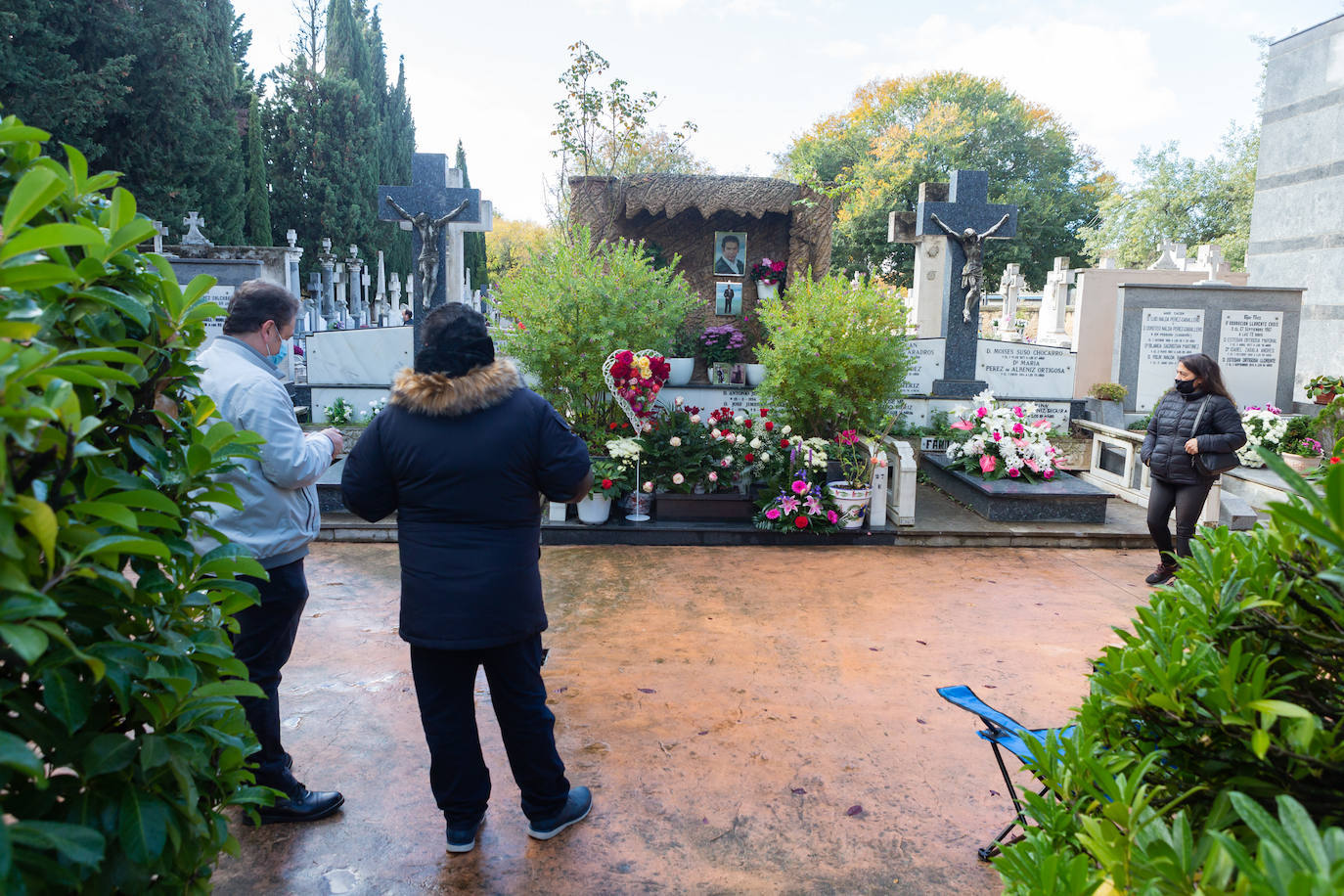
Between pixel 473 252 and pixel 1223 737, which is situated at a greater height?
pixel 473 252

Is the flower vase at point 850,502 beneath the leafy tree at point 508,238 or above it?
beneath

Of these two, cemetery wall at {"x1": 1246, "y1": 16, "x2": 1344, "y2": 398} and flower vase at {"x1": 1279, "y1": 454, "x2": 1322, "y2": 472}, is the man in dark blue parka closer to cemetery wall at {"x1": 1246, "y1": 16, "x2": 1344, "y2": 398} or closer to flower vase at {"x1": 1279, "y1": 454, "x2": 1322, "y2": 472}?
flower vase at {"x1": 1279, "y1": 454, "x2": 1322, "y2": 472}

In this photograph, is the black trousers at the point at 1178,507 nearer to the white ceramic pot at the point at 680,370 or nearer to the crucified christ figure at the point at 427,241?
the white ceramic pot at the point at 680,370

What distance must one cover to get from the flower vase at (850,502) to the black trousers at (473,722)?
4.48 meters

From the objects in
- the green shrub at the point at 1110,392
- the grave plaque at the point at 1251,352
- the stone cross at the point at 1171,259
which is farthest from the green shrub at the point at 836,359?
the stone cross at the point at 1171,259

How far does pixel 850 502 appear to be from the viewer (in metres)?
6.96

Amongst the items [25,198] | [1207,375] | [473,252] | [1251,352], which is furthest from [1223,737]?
[473,252]

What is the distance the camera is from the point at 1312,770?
116cm

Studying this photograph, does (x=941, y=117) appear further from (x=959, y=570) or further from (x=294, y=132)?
(x=959, y=570)

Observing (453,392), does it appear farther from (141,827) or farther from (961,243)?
(961,243)

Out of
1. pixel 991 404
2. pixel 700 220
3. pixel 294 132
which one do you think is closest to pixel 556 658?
pixel 991 404

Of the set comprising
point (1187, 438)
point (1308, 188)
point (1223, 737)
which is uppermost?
point (1308, 188)

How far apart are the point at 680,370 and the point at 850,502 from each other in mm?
3902

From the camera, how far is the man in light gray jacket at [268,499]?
2.84m
